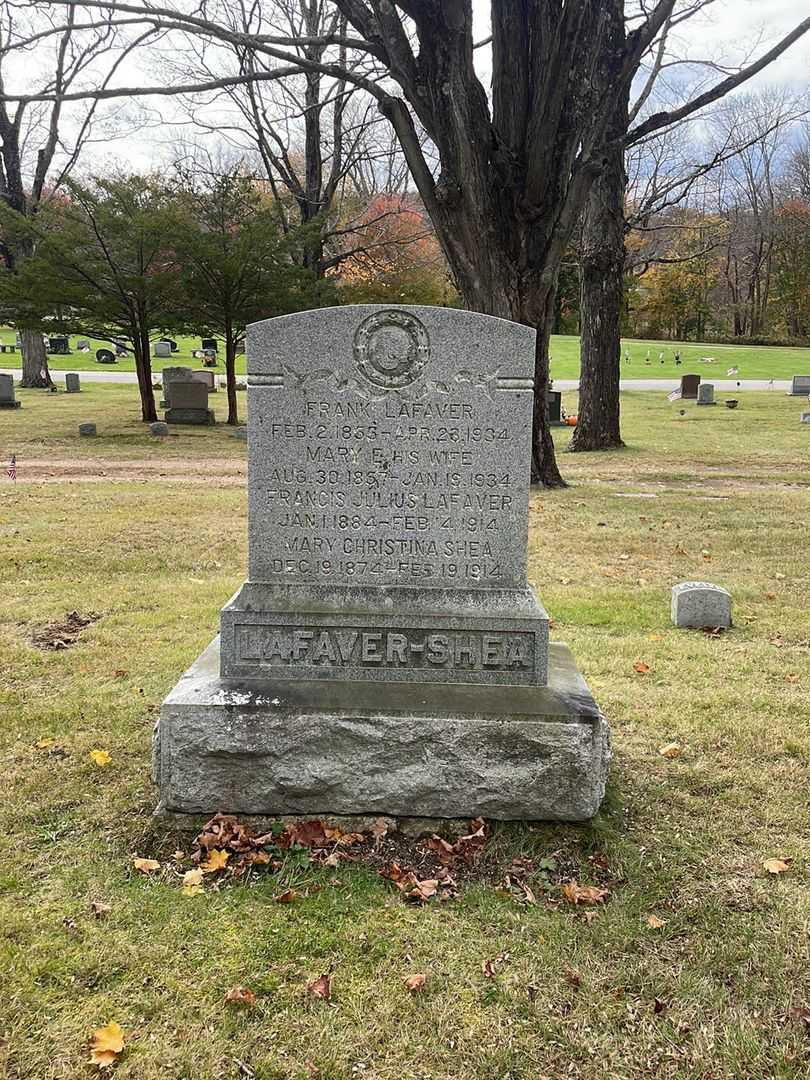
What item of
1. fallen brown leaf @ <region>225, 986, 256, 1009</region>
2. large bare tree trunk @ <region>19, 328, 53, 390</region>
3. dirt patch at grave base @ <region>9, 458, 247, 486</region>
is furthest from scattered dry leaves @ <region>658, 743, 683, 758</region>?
large bare tree trunk @ <region>19, 328, 53, 390</region>

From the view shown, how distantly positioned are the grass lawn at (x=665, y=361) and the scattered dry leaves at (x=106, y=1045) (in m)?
40.9

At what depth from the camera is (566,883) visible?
3.16 metres

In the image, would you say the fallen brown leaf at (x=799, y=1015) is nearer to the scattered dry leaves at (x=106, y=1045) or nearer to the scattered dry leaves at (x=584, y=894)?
the scattered dry leaves at (x=584, y=894)

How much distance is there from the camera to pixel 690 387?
30.7m

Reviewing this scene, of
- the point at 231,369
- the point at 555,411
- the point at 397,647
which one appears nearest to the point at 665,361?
the point at 555,411

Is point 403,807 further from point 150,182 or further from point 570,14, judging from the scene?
point 150,182

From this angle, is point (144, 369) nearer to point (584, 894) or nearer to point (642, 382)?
point (584, 894)

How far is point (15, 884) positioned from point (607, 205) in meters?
15.9

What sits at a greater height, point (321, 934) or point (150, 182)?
point (150, 182)

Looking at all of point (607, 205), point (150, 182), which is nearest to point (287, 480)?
point (607, 205)

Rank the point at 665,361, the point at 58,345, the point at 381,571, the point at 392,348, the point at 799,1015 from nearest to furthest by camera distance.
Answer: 1. the point at 799,1015
2. the point at 392,348
3. the point at 381,571
4. the point at 58,345
5. the point at 665,361

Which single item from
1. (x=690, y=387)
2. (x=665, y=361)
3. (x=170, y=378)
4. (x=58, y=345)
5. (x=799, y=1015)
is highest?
(x=58, y=345)

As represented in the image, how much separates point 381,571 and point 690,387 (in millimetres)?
29492

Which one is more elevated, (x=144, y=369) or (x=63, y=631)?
(x=144, y=369)
